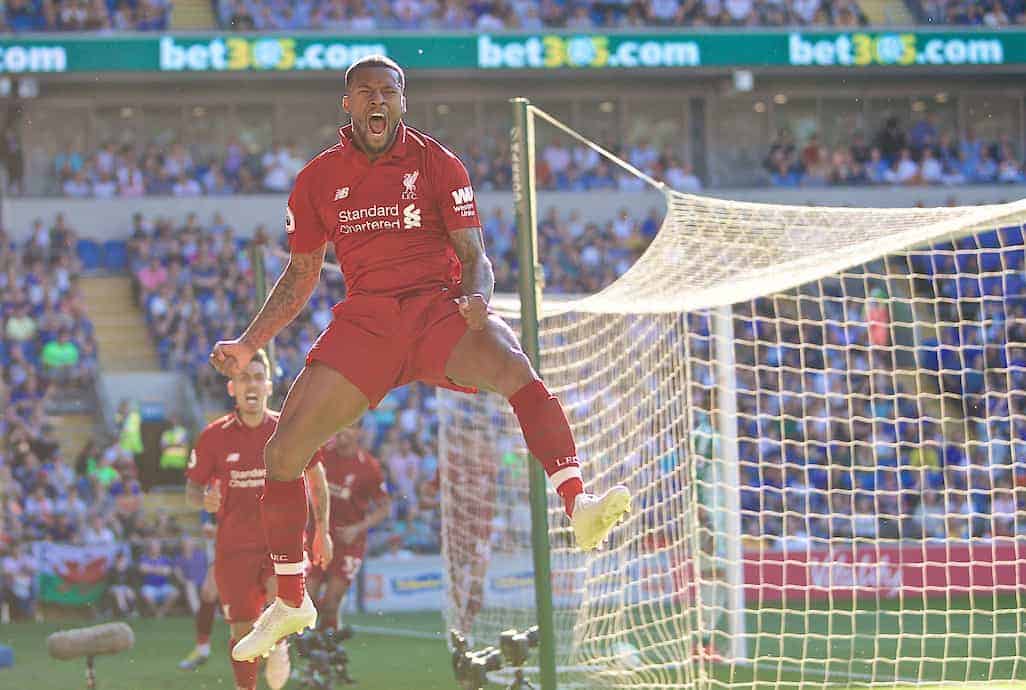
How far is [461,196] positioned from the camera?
6.26m

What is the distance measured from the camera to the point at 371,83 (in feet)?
20.0

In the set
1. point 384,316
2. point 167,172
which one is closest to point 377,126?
point 384,316

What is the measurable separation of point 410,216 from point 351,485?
747 cm

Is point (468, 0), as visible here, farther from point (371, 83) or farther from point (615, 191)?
point (371, 83)

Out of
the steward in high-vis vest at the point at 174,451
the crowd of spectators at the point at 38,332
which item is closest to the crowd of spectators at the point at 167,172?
the crowd of spectators at the point at 38,332

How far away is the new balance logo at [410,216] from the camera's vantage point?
20.5 feet

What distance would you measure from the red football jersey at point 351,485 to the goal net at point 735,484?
137 cm

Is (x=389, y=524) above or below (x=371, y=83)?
below

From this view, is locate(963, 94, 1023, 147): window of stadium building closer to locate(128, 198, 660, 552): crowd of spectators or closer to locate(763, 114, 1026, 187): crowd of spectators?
locate(763, 114, 1026, 187): crowd of spectators

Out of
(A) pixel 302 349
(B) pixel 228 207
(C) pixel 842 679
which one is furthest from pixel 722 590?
(B) pixel 228 207

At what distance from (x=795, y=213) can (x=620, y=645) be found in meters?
3.37

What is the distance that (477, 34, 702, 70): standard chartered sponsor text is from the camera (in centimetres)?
2873

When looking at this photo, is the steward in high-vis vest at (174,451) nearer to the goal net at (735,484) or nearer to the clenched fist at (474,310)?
the goal net at (735,484)

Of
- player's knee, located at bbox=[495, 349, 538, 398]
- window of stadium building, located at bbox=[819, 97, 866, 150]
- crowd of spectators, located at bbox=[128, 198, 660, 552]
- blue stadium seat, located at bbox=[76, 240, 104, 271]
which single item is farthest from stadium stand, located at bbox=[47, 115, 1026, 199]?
player's knee, located at bbox=[495, 349, 538, 398]
